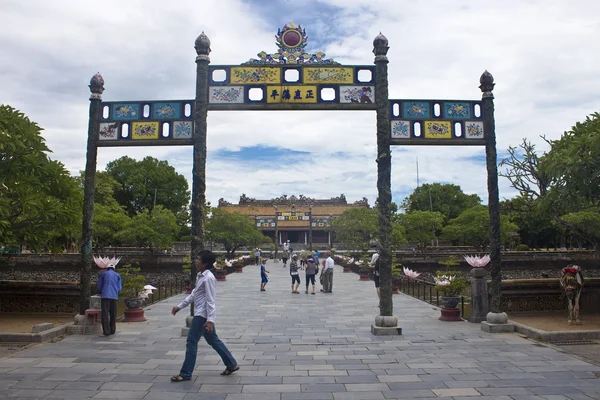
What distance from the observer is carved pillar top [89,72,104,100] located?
10.3m

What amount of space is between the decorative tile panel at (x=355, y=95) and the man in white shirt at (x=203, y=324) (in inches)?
203

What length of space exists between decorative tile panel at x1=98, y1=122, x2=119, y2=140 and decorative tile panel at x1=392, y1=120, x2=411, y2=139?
19.6 feet

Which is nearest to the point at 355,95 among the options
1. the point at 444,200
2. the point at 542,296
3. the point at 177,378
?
the point at 177,378

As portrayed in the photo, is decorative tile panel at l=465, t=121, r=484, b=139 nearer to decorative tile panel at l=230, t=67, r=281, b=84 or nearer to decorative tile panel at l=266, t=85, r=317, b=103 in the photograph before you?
decorative tile panel at l=266, t=85, r=317, b=103

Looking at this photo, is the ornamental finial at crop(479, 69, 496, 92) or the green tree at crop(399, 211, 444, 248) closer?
the ornamental finial at crop(479, 69, 496, 92)

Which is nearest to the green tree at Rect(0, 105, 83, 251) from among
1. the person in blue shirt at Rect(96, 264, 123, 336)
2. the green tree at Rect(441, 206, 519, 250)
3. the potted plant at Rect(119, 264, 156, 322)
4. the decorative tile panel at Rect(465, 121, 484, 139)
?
the potted plant at Rect(119, 264, 156, 322)

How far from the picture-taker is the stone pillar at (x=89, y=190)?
9961 millimetres

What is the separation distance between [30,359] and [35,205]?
13.4ft

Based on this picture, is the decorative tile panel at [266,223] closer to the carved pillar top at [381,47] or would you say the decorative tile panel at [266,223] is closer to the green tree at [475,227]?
the green tree at [475,227]

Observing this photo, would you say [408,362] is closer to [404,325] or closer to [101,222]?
[404,325]

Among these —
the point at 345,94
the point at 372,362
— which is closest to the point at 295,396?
the point at 372,362

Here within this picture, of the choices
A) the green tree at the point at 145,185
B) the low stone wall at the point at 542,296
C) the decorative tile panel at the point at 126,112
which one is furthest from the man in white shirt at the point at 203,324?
the green tree at the point at 145,185

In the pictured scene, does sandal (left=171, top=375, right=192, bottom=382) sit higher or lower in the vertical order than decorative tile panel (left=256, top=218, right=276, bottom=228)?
lower

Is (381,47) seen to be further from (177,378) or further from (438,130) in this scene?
(177,378)
